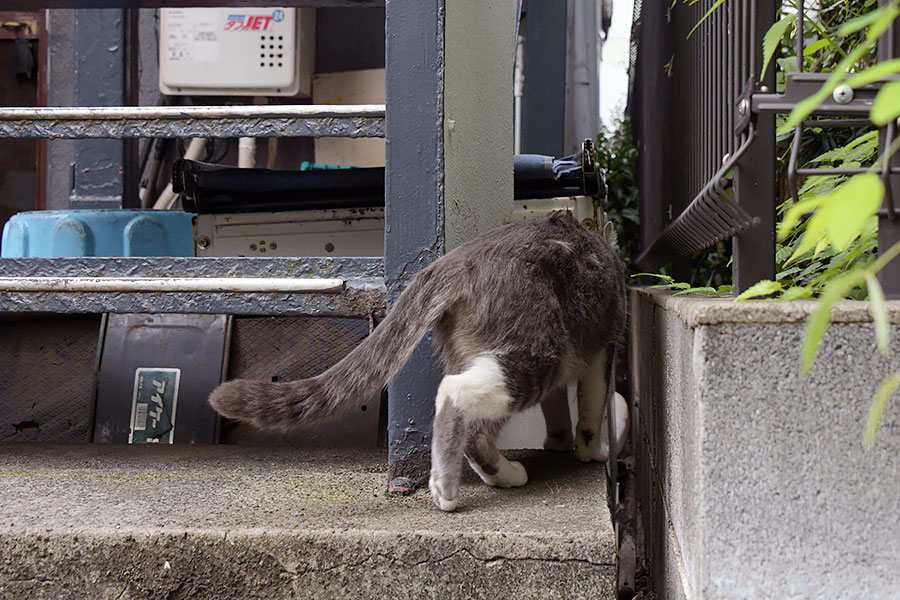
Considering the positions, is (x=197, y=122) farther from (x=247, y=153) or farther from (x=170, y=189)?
(x=247, y=153)

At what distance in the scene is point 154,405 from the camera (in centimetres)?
350

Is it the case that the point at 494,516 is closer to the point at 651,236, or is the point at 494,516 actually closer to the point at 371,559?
the point at 371,559

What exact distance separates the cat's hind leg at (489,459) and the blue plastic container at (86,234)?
1965 millimetres

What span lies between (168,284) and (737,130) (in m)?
1.75

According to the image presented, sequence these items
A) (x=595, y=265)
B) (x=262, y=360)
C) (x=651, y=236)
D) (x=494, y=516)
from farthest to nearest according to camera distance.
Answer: (x=651, y=236), (x=262, y=360), (x=595, y=265), (x=494, y=516)

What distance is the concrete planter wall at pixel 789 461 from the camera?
141 centimetres

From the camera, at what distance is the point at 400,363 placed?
7.48ft

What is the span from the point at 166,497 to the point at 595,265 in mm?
1421

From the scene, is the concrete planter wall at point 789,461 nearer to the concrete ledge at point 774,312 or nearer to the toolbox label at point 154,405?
the concrete ledge at point 774,312

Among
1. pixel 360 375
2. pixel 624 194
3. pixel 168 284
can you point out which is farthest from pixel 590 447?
pixel 624 194

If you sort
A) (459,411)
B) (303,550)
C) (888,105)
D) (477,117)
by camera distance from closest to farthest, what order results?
(888,105) < (303,550) < (459,411) < (477,117)

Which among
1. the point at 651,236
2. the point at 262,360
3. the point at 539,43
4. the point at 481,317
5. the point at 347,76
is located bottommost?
the point at 262,360

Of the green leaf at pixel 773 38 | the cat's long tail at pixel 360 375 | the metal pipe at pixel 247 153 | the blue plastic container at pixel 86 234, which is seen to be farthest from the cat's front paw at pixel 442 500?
the metal pipe at pixel 247 153

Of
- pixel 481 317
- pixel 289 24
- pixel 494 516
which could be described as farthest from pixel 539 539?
pixel 289 24
